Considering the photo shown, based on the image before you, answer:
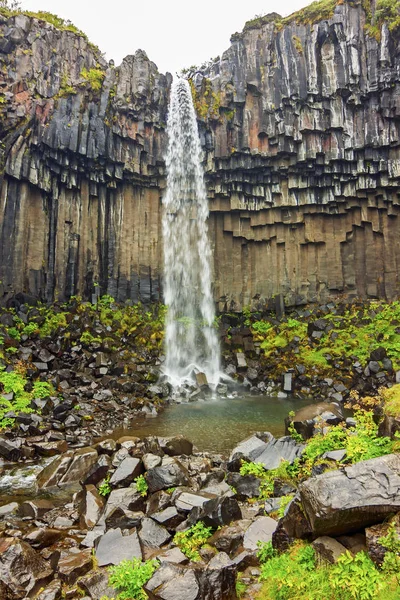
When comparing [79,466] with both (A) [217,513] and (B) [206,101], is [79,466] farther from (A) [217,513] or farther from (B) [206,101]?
(B) [206,101]

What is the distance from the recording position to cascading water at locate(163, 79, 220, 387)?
28.3 metres

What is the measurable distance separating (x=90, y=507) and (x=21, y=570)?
201 cm

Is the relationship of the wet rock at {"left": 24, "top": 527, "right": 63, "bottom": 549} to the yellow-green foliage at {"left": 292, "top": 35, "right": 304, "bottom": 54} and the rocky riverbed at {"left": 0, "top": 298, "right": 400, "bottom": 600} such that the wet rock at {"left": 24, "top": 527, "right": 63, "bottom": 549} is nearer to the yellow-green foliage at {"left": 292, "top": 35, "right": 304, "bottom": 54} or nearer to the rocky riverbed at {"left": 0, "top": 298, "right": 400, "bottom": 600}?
the rocky riverbed at {"left": 0, "top": 298, "right": 400, "bottom": 600}

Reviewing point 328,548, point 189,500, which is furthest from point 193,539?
point 328,548

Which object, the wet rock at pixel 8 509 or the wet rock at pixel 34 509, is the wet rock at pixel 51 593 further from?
the wet rock at pixel 8 509

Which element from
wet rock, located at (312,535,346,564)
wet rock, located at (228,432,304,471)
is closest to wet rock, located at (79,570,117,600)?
wet rock, located at (312,535,346,564)

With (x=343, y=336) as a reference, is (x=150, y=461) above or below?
below

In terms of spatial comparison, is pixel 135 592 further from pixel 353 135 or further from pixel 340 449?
pixel 353 135

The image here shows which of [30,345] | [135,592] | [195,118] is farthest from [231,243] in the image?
[135,592]

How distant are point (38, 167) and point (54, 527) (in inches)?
865

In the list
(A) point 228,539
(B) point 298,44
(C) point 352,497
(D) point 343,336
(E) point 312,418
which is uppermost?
(B) point 298,44

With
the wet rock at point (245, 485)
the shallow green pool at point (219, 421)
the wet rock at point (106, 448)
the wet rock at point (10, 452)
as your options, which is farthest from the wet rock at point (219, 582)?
the wet rock at point (10, 452)

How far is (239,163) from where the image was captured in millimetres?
27906

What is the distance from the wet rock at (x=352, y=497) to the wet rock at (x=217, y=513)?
5.39ft
